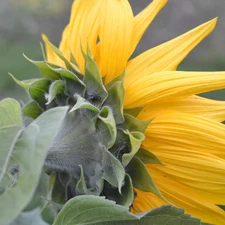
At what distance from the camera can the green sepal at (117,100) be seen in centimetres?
108

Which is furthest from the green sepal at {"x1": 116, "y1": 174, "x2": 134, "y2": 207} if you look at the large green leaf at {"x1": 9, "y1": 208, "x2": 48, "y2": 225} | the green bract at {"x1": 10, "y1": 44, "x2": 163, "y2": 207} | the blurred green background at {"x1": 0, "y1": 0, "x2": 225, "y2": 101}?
the blurred green background at {"x1": 0, "y1": 0, "x2": 225, "y2": 101}

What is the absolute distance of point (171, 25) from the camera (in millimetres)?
4645

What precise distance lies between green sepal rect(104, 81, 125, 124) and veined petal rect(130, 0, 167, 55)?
0.38ft

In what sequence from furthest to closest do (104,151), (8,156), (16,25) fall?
(16,25), (104,151), (8,156)

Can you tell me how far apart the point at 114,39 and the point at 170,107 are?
0.56 ft

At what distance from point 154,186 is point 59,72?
10.8 inches

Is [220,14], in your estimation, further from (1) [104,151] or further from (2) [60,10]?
(1) [104,151]

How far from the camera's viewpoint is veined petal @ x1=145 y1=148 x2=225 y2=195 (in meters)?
1.07

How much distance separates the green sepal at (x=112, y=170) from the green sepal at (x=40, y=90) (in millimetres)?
178

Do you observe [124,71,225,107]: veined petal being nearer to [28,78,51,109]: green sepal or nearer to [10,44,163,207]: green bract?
[10,44,163,207]: green bract

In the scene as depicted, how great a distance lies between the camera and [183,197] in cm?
111

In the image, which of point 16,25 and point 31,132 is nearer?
point 31,132

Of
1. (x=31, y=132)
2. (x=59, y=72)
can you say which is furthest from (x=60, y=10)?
(x=31, y=132)

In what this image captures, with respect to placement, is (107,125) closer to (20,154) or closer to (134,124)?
(134,124)
